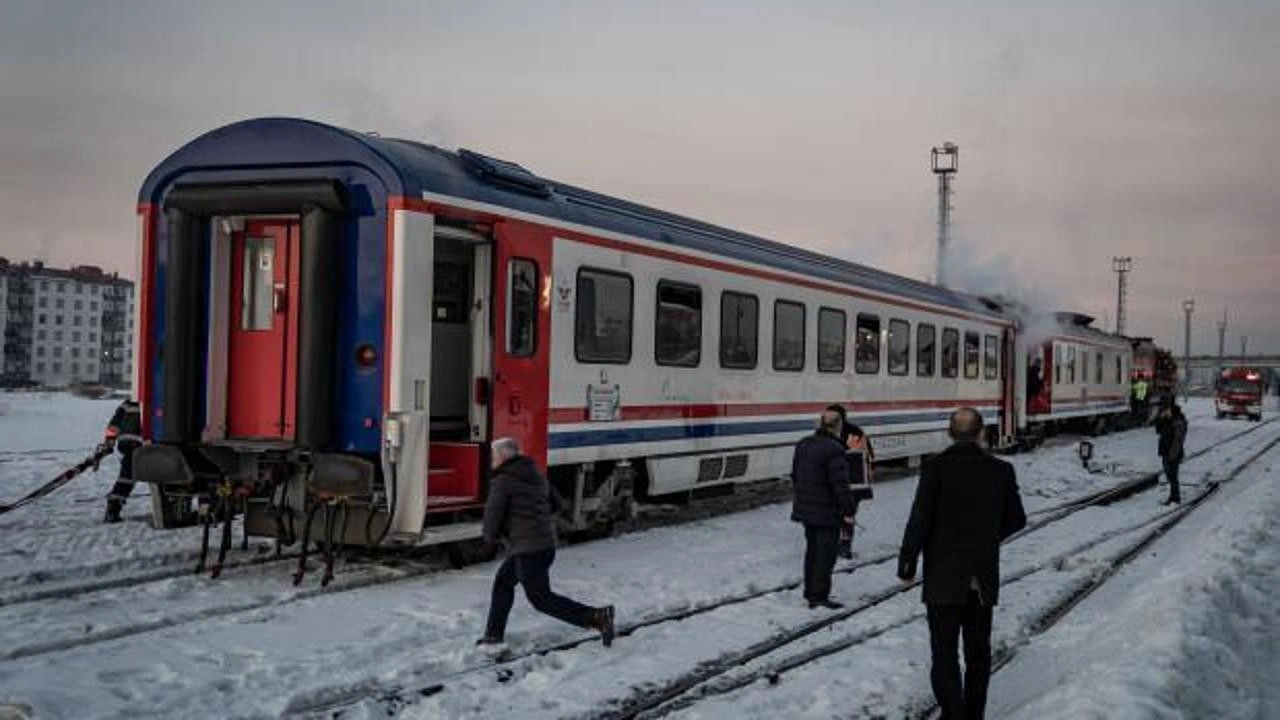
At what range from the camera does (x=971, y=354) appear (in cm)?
2202

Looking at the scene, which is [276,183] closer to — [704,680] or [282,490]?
[282,490]

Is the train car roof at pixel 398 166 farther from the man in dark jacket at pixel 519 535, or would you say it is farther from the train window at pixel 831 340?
the train window at pixel 831 340

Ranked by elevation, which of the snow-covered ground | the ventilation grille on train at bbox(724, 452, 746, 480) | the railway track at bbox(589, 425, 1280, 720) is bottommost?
the railway track at bbox(589, 425, 1280, 720)

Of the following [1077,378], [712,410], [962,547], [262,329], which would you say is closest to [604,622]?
[962,547]

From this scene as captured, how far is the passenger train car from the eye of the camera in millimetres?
8906

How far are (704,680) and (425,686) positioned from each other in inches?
64.6

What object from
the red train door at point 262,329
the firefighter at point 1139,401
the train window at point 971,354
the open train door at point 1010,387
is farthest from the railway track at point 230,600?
the firefighter at point 1139,401

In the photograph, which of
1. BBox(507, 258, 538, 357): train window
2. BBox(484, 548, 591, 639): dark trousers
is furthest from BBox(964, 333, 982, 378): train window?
BBox(484, 548, 591, 639): dark trousers

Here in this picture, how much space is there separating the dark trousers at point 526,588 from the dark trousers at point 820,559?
2390 millimetres

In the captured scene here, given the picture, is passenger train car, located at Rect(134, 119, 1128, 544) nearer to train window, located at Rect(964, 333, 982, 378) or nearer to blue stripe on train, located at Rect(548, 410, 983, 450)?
blue stripe on train, located at Rect(548, 410, 983, 450)

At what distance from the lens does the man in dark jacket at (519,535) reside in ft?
23.6

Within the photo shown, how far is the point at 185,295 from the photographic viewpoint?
9406 mm

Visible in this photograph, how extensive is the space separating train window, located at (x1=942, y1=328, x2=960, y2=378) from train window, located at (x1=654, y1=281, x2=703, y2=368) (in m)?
8.90

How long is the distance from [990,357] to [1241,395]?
36168mm
